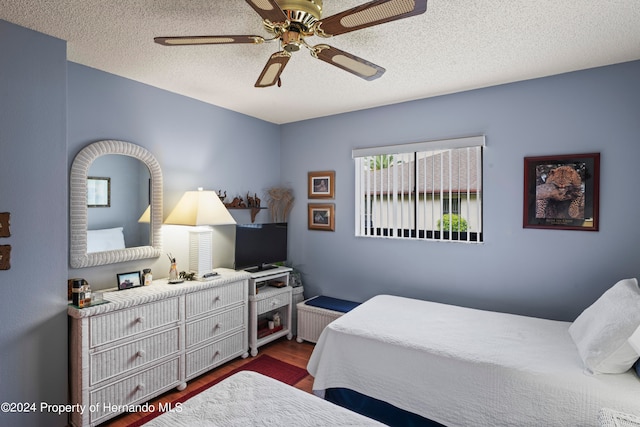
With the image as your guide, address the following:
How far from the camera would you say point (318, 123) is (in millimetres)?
3988

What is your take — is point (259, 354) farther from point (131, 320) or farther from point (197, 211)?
point (197, 211)

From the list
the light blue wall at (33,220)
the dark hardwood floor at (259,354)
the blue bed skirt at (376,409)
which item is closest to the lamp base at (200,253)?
the dark hardwood floor at (259,354)

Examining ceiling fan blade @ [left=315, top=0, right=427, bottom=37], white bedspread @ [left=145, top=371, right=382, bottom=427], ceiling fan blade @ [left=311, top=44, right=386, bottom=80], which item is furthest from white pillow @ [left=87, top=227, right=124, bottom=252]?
ceiling fan blade @ [left=315, top=0, right=427, bottom=37]

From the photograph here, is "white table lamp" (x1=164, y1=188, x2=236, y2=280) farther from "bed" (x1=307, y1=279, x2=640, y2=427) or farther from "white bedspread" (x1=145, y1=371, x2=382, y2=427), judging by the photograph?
"white bedspread" (x1=145, y1=371, x2=382, y2=427)

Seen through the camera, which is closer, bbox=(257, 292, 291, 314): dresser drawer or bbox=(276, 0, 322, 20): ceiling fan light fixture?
bbox=(276, 0, 322, 20): ceiling fan light fixture

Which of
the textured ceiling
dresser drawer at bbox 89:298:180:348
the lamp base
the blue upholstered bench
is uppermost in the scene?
the textured ceiling

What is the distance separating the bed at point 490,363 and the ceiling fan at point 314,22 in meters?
1.72

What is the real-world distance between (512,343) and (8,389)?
3.10 meters

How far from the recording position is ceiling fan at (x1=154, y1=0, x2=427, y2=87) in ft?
4.16

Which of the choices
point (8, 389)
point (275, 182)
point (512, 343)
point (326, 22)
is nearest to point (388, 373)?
point (512, 343)

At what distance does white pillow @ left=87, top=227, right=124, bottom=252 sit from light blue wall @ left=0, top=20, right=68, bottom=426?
0.31 m

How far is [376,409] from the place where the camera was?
88.1 inches

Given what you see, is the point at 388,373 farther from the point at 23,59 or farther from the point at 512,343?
the point at 23,59

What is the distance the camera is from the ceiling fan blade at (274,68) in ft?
5.67
